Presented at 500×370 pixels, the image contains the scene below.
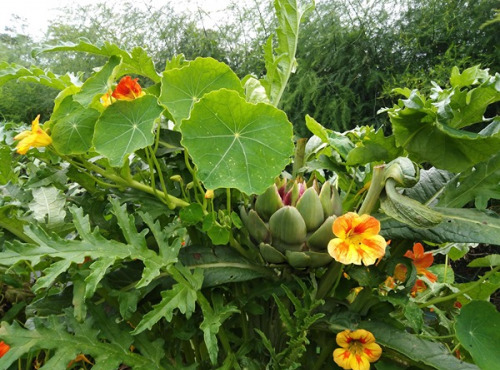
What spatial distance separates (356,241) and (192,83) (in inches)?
10.9

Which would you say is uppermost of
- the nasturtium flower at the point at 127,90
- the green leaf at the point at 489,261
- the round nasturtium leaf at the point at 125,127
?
the nasturtium flower at the point at 127,90

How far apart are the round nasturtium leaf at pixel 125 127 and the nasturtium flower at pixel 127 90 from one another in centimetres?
3

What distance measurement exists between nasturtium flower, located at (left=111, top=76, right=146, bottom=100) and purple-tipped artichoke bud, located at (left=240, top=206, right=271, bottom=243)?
0.21m

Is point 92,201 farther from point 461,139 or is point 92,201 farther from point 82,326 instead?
point 461,139

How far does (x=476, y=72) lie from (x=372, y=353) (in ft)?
A: 1.36

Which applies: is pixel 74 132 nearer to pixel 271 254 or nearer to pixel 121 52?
pixel 121 52

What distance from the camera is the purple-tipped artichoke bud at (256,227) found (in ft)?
1.67

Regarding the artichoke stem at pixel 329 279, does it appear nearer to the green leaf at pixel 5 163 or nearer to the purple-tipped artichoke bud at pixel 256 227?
the purple-tipped artichoke bud at pixel 256 227

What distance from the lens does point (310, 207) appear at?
50 centimetres

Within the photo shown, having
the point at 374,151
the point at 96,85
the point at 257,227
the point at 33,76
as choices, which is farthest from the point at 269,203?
the point at 33,76

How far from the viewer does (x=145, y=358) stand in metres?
0.50

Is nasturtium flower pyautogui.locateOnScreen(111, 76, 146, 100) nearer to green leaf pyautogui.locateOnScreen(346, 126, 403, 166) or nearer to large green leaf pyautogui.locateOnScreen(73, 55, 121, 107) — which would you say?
large green leaf pyautogui.locateOnScreen(73, 55, 121, 107)

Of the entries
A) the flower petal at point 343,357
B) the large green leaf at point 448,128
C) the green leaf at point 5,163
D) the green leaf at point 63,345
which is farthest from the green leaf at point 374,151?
the green leaf at point 5,163

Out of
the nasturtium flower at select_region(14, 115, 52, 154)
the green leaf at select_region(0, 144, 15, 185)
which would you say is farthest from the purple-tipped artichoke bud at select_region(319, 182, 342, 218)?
the green leaf at select_region(0, 144, 15, 185)
